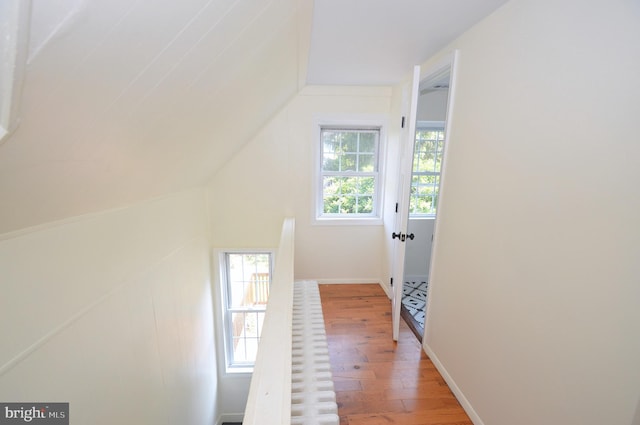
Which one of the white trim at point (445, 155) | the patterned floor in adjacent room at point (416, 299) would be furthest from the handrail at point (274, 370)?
the patterned floor in adjacent room at point (416, 299)

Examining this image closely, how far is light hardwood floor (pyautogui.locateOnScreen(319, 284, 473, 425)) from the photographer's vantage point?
158cm

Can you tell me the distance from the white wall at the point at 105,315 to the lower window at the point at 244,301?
85cm

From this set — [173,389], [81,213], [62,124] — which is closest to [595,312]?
[62,124]

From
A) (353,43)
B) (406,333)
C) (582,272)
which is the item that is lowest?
(406,333)

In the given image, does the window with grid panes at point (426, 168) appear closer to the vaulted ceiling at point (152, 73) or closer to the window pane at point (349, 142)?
the window pane at point (349, 142)

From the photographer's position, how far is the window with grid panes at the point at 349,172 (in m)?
3.09

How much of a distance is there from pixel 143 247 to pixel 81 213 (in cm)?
57

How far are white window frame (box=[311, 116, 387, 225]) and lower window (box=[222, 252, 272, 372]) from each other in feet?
2.88

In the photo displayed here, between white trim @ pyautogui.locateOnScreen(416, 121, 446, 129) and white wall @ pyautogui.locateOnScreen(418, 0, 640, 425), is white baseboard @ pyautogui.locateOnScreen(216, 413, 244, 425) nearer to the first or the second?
white wall @ pyautogui.locateOnScreen(418, 0, 640, 425)

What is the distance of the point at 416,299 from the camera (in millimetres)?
3104

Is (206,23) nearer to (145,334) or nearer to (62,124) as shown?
(62,124)

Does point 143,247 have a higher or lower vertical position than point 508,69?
lower

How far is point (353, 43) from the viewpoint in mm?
1764

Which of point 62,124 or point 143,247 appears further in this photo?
point 143,247
